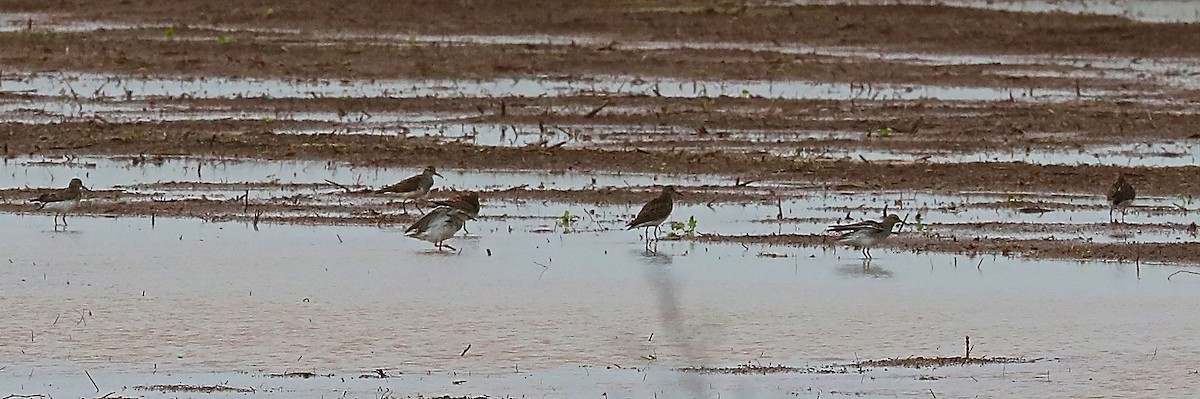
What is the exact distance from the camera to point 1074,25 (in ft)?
116

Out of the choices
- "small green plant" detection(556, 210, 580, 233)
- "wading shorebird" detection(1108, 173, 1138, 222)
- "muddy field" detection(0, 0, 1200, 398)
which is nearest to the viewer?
"muddy field" detection(0, 0, 1200, 398)

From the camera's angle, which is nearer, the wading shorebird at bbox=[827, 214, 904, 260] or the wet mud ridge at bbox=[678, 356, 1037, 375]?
the wet mud ridge at bbox=[678, 356, 1037, 375]

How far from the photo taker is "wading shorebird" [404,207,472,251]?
14.2m

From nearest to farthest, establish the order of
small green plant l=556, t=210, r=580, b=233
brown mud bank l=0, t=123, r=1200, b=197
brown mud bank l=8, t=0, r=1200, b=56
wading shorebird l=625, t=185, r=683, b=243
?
wading shorebird l=625, t=185, r=683, b=243
small green plant l=556, t=210, r=580, b=233
brown mud bank l=0, t=123, r=1200, b=197
brown mud bank l=8, t=0, r=1200, b=56

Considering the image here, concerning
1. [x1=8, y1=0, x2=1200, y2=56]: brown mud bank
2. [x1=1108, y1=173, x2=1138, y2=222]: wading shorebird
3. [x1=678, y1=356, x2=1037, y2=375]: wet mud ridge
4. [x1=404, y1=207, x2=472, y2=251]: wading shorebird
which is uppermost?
[x1=8, y1=0, x2=1200, y2=56]: brown mud bank

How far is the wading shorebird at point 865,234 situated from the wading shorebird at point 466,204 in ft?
7.94

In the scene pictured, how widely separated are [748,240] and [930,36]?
20558 mm

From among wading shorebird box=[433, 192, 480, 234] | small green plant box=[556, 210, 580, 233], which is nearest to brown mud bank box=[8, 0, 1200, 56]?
small green plant box=[556, 210, 580, 233]

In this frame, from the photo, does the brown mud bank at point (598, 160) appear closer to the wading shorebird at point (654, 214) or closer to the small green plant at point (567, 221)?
the small green plant at point (567, 221)

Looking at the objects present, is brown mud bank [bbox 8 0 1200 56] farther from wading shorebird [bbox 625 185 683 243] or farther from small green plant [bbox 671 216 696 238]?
wading shorebird [bbox 625 185 683 243]

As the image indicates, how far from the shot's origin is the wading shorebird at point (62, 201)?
49.1 feet

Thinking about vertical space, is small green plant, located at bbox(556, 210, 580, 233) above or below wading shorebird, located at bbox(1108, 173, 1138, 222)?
below

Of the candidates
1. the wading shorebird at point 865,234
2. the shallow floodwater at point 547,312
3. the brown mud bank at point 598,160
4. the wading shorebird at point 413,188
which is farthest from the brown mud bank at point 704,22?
the shallow floodwater at point 547,312

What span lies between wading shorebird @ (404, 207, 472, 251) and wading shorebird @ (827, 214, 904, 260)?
231cm
